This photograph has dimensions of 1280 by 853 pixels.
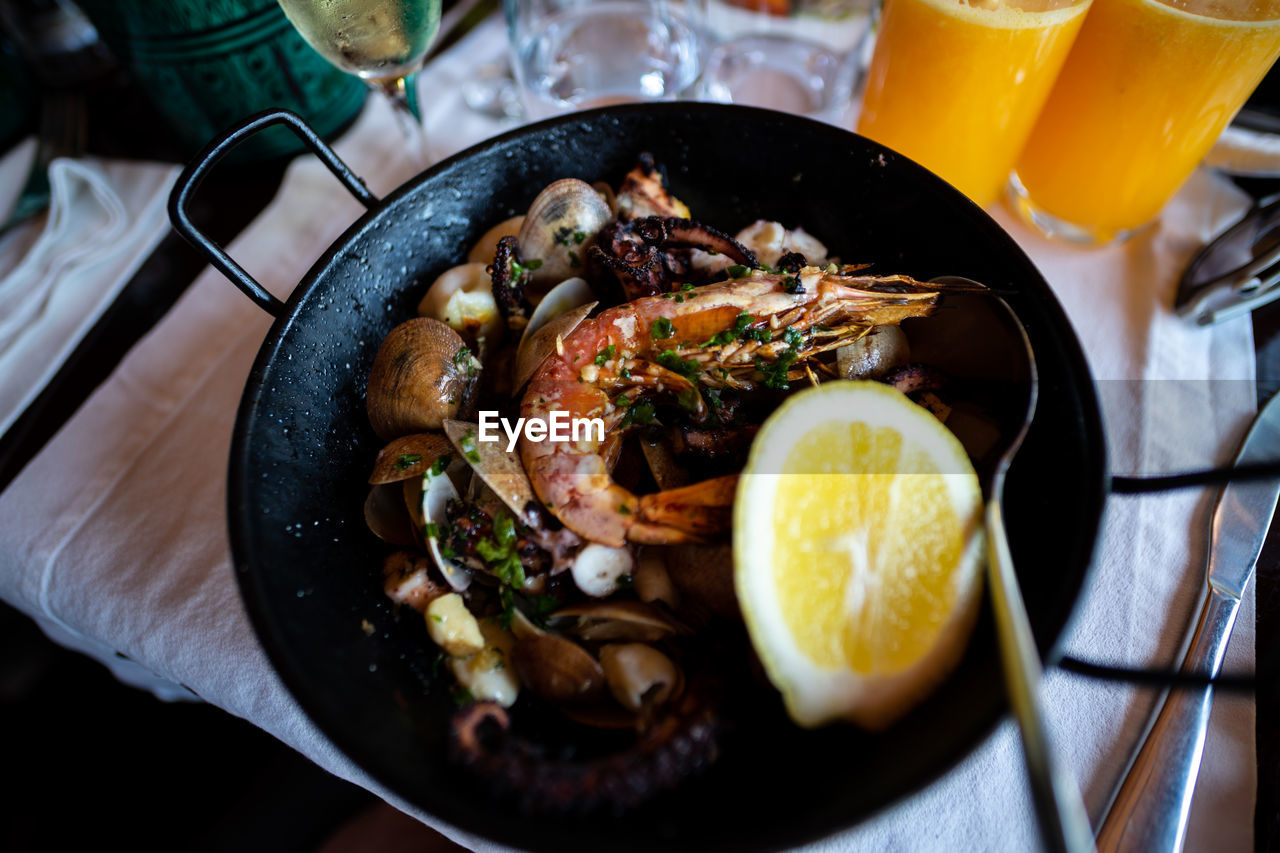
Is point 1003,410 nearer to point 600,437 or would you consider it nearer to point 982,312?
point 982,312

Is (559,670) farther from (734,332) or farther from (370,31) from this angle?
(370,31)

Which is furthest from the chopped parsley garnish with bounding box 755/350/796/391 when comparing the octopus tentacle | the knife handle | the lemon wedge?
the knife handle

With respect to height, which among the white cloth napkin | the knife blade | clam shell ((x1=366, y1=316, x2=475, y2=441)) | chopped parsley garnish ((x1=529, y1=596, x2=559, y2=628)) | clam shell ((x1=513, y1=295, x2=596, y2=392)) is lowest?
the knife blade

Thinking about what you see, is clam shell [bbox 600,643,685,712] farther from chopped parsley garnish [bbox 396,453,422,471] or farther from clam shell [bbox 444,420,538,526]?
chopped parsley garnish [bbox 396,453,422,471]

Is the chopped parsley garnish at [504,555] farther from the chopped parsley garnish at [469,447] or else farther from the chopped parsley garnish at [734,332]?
the chopped parsley garnish at [734,332]

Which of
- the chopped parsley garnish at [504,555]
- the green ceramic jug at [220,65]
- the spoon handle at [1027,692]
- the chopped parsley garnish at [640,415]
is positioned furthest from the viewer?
the green ceramic jug at [220,65]

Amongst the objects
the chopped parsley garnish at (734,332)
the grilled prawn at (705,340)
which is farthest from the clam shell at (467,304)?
the chopped parsley garnish at (734,332)
